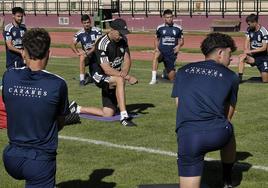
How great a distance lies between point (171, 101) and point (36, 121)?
8.79m

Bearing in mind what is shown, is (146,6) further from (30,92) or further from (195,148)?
(30,92)

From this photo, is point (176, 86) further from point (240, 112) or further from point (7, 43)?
point (7, 43)

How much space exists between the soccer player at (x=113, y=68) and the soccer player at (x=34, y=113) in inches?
215

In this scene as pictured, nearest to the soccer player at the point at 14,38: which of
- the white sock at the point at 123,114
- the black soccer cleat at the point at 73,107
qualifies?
the black soccer cleat at the point at 73,107

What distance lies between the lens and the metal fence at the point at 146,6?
49125 millimetres

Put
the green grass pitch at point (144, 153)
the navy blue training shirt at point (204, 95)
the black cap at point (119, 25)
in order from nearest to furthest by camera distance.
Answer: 1. the navy blue training shirt at point (204, 95)
2. the green grass pitch at point (144, 153)
3. the black cap at point (119, 25)

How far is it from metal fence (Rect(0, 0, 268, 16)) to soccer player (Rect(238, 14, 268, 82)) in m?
30.5

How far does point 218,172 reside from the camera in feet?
25.4

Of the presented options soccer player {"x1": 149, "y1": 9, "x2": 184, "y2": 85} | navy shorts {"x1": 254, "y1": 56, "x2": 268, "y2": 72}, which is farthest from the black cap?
navy shorts {"x1": 254, "y1": 56, "x2": 268, "y2": 72}

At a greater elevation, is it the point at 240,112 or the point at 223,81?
the point at 223,81

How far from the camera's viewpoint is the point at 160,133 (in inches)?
396

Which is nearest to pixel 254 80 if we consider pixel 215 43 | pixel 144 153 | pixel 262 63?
pixel 262 63

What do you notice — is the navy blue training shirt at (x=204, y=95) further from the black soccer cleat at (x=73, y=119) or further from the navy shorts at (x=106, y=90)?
the black soccer cleat at (x=73, y=119)

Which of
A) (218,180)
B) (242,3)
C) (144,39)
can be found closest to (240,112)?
(218,180)
